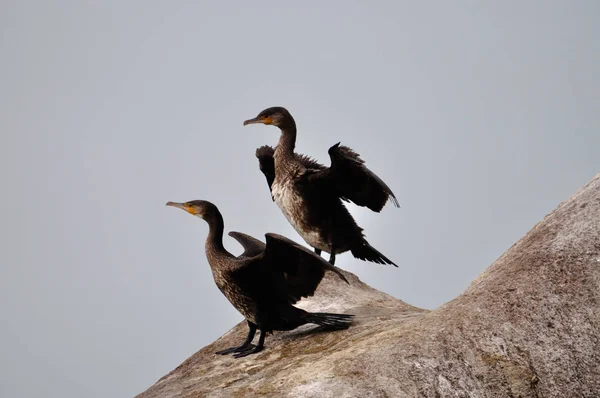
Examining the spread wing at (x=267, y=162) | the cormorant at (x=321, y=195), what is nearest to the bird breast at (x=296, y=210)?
the cormorant at (x=321, y=195)

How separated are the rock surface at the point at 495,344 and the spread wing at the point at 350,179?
9.19 ft

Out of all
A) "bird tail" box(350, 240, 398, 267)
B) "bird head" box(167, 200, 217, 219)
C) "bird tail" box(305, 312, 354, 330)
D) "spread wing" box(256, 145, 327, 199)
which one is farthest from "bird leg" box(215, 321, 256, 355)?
"spread wing" box(256, 145, 327, 199)

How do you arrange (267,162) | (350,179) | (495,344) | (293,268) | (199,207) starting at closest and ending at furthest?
(495,344) → (293,268) → (199,207) → (350,179) → (267,162)

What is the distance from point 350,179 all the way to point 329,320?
261 centimetres

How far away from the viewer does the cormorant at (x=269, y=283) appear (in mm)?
8438

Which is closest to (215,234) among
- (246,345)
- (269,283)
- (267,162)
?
(269,283)

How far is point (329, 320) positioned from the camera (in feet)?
29.3

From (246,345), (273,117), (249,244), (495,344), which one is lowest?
(495,344)

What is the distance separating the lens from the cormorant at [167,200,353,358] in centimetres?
844

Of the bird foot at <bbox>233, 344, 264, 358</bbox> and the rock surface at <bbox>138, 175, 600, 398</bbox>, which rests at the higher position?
the bird foot at <bbox>233, 344, 264, 358</bbox>

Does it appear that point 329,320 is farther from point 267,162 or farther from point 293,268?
point 267,162

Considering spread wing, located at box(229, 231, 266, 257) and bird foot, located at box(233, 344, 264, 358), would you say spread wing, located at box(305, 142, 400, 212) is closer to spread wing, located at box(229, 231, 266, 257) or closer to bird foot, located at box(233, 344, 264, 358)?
spread wing, located at box(229, 231, 266, 257)

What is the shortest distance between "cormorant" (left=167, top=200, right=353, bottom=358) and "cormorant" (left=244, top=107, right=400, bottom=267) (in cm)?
224

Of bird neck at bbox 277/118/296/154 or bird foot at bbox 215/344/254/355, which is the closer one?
bird foot at bbox 215/344/254/355
